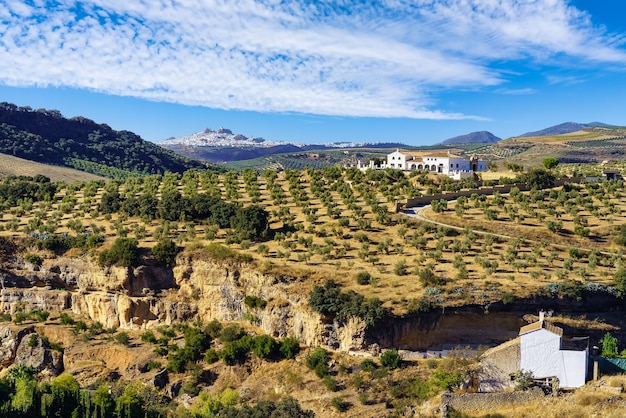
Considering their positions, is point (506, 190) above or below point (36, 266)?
above

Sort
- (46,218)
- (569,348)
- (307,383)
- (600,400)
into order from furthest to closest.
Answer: (46,218) → (307,383) → (569,348) → (600,400)

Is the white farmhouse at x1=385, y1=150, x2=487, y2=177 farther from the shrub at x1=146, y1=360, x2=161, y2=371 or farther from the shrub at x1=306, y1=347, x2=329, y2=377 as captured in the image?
the shrub at x1=146, y1=360, x2=161, y2=371

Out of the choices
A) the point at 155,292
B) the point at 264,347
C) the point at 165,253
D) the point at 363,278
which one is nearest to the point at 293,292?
the point at 264,347

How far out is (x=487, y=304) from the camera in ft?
92.9

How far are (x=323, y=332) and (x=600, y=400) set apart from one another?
1311 cm

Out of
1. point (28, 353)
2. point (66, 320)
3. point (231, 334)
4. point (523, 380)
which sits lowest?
point (28, 353)

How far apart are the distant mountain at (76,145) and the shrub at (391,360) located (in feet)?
297

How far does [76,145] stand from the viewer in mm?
126938

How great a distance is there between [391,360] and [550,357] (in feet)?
23.1

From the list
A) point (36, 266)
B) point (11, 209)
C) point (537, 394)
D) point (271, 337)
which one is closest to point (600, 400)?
point (537, 394)

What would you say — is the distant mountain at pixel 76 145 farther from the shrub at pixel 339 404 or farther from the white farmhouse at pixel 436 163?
the shrub at pixel 339 404

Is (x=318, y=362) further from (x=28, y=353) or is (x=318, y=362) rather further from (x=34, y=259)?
(x=34, y=259)

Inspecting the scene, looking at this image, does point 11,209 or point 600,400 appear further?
point 11,209

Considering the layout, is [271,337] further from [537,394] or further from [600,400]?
[600,400]
